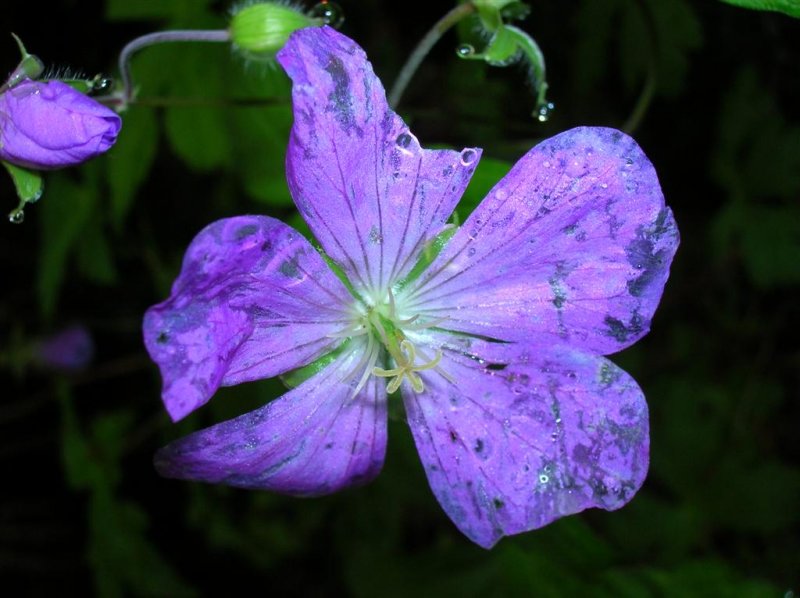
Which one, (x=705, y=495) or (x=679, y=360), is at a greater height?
(x=679, y=360)

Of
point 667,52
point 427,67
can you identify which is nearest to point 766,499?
point 667,52

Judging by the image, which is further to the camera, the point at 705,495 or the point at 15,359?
the point at 705,495

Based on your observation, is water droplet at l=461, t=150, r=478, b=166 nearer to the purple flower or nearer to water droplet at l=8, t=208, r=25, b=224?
the purple flower

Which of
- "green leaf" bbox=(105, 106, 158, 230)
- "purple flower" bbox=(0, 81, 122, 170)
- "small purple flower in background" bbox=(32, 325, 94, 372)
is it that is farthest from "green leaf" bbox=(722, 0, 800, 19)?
"small purple flower in background" bbox=(32, 325, 94, 372)

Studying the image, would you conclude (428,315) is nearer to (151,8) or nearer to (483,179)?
(483,179)

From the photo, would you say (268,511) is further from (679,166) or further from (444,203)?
(444,203)

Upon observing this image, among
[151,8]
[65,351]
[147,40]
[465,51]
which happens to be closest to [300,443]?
[465,51]
